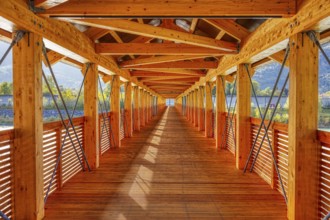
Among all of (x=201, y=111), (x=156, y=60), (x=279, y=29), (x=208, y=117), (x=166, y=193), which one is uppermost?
(x=156, y=60)

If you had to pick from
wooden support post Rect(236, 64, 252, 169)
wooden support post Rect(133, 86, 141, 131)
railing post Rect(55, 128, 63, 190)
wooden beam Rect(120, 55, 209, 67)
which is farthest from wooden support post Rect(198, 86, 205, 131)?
railing post Rect(55, 128, 63, 190)

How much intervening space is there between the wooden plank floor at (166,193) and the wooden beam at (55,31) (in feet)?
6.52

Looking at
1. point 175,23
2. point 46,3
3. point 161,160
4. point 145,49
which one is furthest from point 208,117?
point 46,3

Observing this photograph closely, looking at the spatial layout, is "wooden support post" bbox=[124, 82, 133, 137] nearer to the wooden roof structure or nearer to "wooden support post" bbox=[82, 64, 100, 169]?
the wooden roof structure

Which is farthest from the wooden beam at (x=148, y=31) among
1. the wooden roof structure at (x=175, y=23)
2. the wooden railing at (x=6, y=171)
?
the wooden railing at (x=6, y=171)

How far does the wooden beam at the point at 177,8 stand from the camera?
260 cm

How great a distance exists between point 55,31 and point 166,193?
8.41 feet

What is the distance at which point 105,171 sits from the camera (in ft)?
14.4

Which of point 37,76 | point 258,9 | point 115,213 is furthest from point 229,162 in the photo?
point 37,76

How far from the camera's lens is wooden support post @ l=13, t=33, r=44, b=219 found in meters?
2.53

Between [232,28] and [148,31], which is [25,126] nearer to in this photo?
[148,31]

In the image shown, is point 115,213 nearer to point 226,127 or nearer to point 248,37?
point 248,37

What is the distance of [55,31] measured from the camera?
3057 millimetres

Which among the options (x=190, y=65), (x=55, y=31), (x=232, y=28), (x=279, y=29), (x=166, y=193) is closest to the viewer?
(x=279, y=29)
